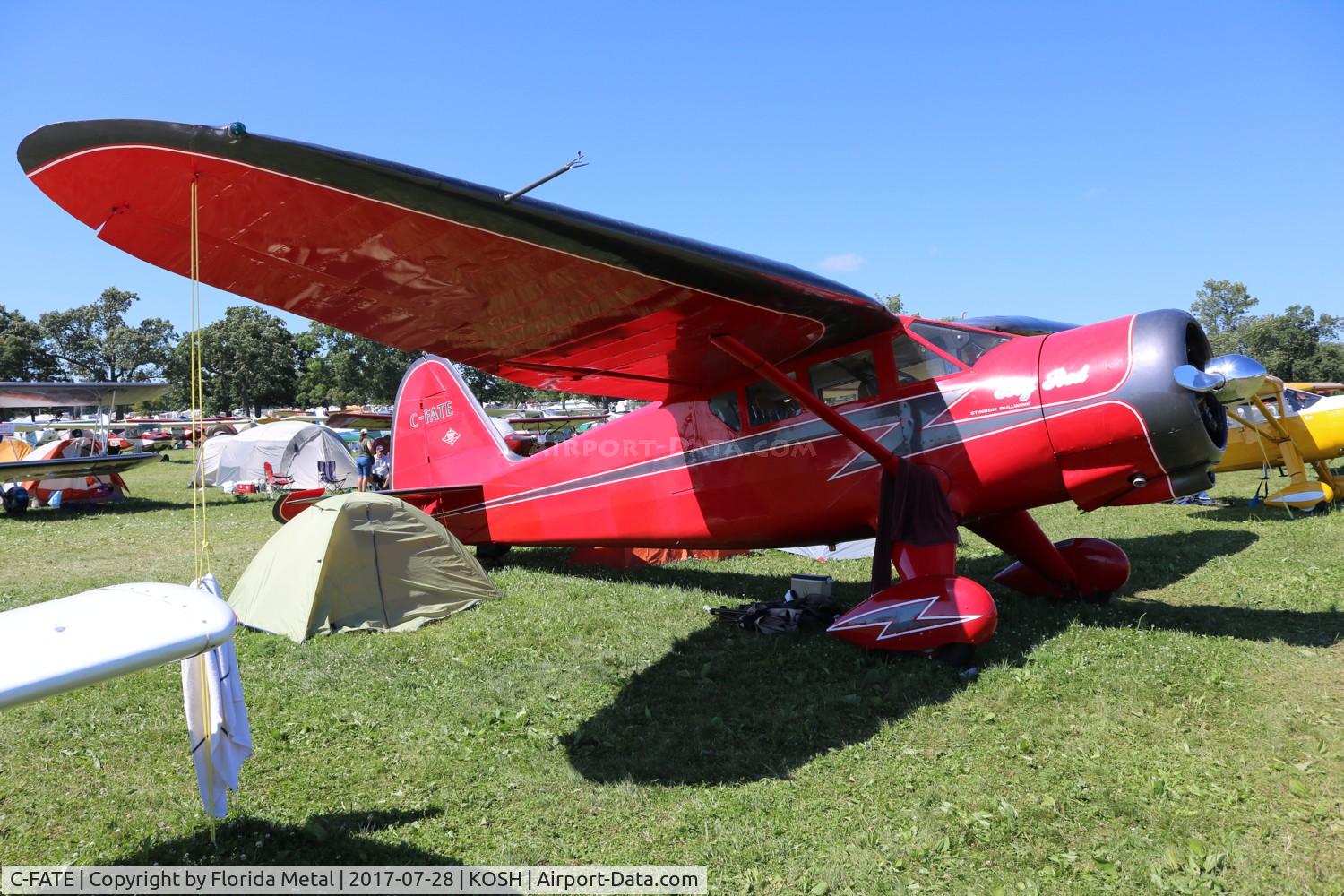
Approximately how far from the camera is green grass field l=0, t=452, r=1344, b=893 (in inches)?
135

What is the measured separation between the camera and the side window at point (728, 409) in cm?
727

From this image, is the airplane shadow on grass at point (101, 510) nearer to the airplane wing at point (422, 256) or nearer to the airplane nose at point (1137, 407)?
the airplane wing at point (422, 256)

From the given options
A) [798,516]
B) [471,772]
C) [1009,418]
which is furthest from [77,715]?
[1009,418]

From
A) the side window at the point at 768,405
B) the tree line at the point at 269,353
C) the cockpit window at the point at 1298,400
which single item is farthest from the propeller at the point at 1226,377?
the tree line at the point at 269,353

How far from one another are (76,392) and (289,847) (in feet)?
70.3

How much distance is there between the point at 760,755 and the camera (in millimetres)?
4410

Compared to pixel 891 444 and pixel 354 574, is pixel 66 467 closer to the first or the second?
pixel 354 574

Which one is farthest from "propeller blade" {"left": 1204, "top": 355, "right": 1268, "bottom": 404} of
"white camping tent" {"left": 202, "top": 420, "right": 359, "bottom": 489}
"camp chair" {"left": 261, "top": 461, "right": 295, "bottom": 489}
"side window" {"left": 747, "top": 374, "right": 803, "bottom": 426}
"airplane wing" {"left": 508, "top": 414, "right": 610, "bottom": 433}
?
"airplane wing" {"left": 508, "top": 414, "right": 610, "bottom": 433}

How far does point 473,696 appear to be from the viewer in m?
5.43

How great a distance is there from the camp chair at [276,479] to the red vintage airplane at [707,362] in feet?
53.4

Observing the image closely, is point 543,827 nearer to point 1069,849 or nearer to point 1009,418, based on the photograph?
point 1069,849

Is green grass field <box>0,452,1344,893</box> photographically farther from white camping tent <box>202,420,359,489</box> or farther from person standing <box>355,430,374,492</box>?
white camping tent <box>202,420,359,489</box>

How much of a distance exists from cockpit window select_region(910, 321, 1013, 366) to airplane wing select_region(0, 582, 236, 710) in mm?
5504

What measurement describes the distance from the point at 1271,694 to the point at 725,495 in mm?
4248
